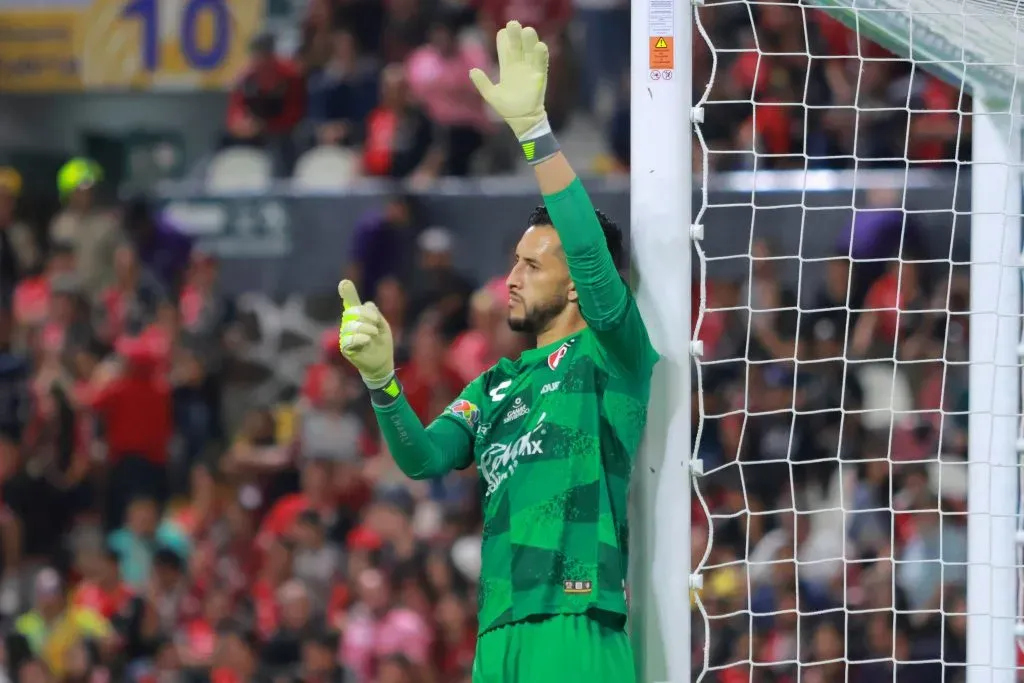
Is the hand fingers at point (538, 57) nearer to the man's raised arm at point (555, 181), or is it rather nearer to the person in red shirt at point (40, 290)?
the man's raised arm at point (555, 181)

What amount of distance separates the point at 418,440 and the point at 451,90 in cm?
527

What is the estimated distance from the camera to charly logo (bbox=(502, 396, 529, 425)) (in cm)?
343

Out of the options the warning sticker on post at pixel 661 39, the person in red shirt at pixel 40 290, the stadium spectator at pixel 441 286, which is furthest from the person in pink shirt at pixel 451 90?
the warning sticker on post at pixel 661 39

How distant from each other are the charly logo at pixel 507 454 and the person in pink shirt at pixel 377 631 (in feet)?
11.8

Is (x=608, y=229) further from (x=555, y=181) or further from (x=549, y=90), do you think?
(x=549, y=90)

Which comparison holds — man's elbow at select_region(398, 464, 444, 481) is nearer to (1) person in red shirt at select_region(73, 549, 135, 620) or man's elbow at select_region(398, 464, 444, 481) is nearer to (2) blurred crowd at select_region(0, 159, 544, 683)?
(2) blurred crowd at select_region(0, 159, 544, 683)

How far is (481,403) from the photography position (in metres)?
3.58

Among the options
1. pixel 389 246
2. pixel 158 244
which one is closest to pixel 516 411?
pixel 389 246

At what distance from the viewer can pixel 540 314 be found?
3.42 metres

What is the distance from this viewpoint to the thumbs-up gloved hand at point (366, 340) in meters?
3.34

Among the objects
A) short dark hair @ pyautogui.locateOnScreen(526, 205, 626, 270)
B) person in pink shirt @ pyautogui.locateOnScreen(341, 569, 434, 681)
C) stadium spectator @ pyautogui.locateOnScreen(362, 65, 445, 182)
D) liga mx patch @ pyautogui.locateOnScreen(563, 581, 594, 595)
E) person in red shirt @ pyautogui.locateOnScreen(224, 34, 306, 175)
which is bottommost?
person in pink shirt @ pyautogui.locateOnScreen(341, 569, 434, 681)

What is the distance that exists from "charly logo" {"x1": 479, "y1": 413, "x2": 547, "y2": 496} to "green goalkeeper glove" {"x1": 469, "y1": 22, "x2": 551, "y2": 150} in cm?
62

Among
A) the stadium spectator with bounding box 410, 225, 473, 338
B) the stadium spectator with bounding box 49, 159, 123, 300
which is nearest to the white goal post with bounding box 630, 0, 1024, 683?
the stadium spectator with bounding box 410, 225, 473, 338

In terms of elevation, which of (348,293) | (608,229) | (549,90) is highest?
(549,90)
